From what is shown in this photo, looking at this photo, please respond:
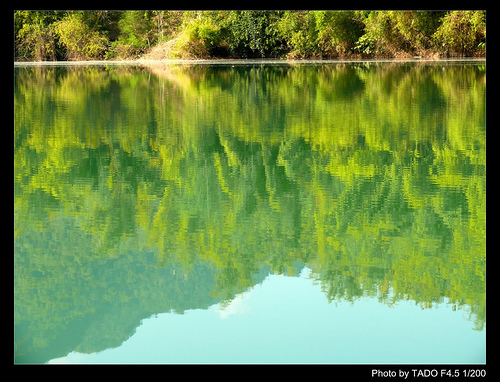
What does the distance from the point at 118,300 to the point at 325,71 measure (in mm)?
19021

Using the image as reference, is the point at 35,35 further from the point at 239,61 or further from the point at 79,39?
the point at 239,61

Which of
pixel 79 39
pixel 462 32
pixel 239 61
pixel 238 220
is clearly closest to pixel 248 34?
pixel 239 61

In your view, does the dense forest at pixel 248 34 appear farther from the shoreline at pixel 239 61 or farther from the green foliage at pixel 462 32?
the shoreline at pixel 239 61

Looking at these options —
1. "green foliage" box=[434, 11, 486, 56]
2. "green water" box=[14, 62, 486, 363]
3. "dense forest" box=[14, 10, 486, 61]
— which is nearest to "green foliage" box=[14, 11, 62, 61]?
"dense forest" box=[14, 10, 486, 61]

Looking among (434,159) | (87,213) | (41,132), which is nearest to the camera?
(87,213)

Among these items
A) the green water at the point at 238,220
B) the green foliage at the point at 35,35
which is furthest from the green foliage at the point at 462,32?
the green foliage at the point at 35,35

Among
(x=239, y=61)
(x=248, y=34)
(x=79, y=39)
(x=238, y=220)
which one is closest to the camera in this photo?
(x=238, y=220)

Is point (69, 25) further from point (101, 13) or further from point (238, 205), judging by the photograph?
point (238, 205)

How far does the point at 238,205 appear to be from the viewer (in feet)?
20.8

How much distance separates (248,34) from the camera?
31156mm

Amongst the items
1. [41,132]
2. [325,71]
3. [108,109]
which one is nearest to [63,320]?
[41,132]

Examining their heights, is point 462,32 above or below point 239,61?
above

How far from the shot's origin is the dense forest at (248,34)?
2600cm

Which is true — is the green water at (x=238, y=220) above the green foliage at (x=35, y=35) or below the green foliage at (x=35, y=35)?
below
